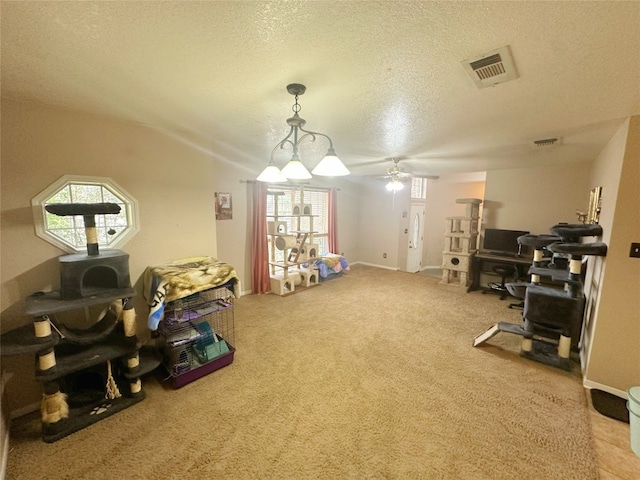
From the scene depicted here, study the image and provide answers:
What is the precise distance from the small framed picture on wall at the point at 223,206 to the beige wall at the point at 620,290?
14.4 ft

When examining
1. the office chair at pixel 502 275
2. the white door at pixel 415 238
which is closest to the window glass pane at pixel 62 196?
the office chair at pixel 502 275

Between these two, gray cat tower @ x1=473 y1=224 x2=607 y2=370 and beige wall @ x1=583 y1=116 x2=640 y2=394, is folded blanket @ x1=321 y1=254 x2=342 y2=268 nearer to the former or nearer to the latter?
gray cat tower @ x1=473 y1=224 x2=607 y2=370

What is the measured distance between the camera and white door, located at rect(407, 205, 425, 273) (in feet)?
21.2

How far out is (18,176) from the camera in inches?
72.6

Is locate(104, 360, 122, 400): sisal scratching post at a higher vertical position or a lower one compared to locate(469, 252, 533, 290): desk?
lower

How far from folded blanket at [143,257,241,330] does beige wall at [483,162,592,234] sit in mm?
4962

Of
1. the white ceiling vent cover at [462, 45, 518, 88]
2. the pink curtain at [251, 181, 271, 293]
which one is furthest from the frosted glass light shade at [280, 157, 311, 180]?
the pink curtain at [251, 181, 271, 293]

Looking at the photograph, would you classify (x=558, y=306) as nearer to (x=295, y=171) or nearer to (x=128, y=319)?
(x=295, y=171)

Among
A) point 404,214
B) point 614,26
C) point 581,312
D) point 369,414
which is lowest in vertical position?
point 369,414

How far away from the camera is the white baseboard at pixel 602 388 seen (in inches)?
84.5

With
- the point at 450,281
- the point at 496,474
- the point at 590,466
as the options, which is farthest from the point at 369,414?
the point at 450,281

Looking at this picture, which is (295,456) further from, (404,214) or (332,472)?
(404,214)

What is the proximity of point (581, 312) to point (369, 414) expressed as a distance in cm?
230

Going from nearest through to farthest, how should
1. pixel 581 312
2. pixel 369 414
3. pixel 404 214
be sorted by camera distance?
pixel 369 414 → pixel 581 312 → pixel 404 214
